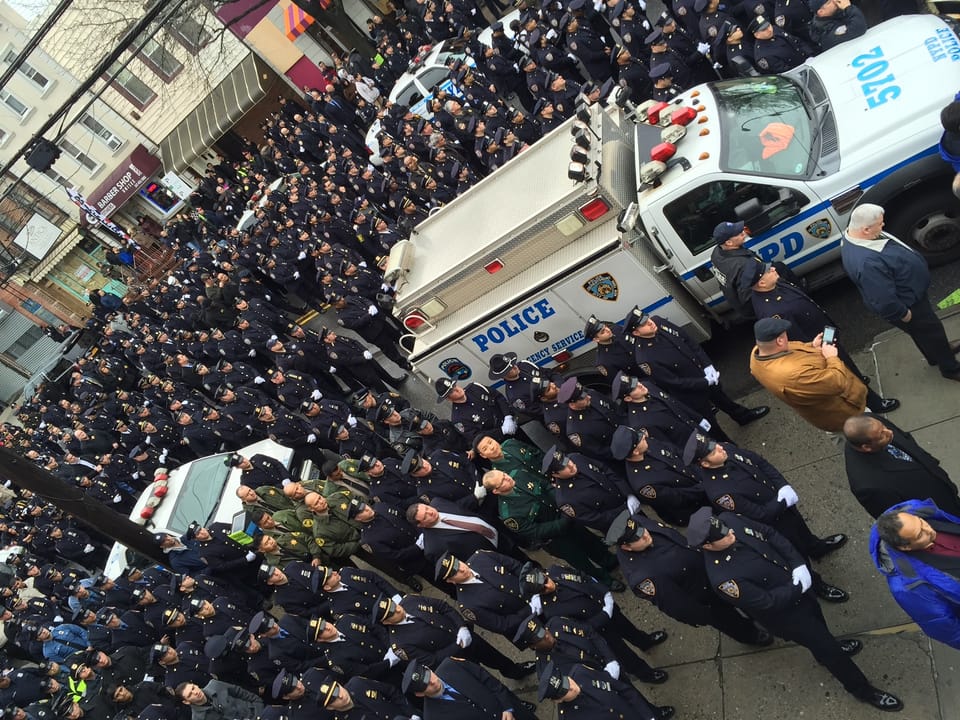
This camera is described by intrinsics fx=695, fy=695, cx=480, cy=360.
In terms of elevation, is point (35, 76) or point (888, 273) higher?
point (35, 76)

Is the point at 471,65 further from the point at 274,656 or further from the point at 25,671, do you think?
the point at 25,671

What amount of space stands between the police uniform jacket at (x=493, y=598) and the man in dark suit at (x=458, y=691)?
1.13 ft

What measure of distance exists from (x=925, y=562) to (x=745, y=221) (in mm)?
3613

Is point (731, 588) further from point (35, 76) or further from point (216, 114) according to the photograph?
point (35, 76)

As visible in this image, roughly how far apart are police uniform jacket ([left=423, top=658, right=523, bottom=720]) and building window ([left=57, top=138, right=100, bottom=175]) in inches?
1141

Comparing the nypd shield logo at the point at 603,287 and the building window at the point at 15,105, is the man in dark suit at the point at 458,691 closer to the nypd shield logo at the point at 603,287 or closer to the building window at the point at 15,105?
the nypd shield logo at the point at 603,287

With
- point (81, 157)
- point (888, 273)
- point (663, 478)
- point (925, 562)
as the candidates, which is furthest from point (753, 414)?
point (81, 157)

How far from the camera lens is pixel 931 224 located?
5.55 metres

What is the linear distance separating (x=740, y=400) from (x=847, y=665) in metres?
3.11

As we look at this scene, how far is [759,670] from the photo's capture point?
16.3 ft

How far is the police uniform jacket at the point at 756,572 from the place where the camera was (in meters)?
3.96

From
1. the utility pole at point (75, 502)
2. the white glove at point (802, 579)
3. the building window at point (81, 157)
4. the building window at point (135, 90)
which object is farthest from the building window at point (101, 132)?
the white glove at point (802, 579)

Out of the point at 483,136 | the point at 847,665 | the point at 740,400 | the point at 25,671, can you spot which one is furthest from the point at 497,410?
the point at 25,671

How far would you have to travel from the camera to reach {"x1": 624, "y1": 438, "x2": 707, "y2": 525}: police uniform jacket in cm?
504
